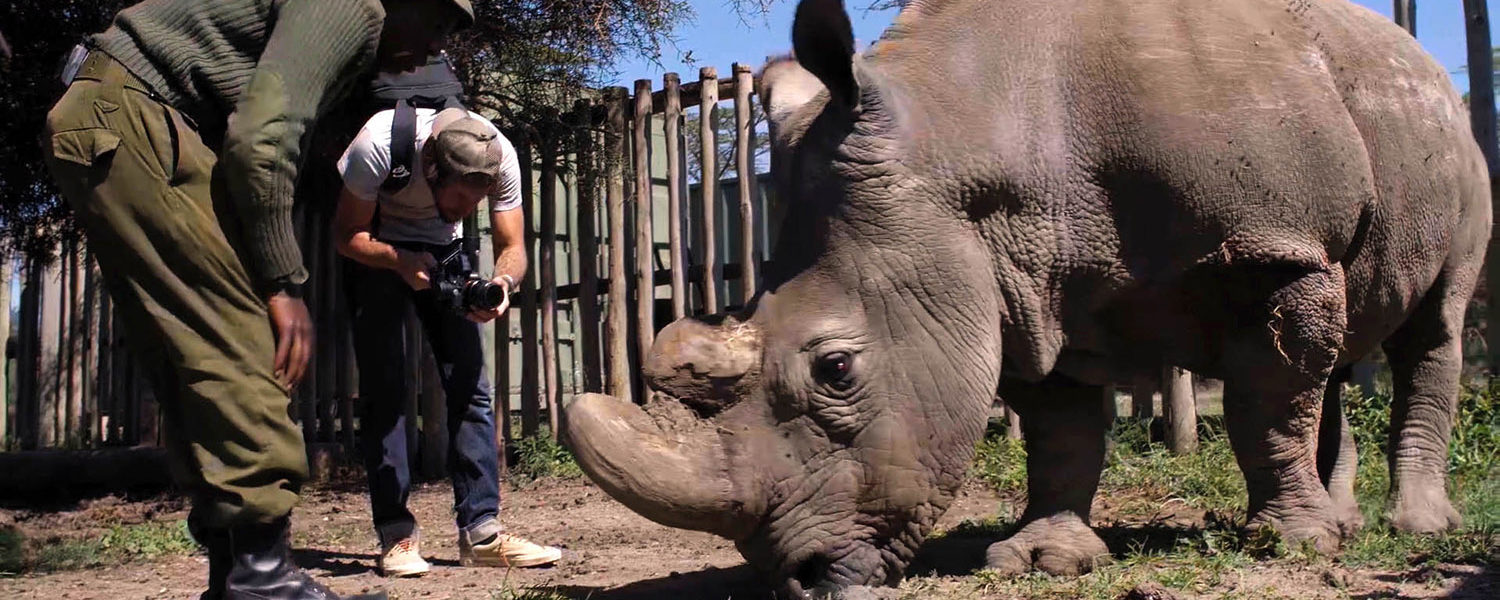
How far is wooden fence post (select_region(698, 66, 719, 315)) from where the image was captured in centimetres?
835

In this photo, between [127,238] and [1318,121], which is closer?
[127,238]

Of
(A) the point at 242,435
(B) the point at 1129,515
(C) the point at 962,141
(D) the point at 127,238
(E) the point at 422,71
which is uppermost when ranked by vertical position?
(E) the point at 422,71

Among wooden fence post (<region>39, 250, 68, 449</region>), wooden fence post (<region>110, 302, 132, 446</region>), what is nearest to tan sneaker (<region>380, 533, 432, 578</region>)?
wooden fence post (<region>110, 302, 132, 446</region>)

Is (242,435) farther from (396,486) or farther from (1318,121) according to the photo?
(1318,121)

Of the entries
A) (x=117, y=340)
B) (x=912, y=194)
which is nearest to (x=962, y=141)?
(x=912, y=194)

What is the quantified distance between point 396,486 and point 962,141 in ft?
7.64

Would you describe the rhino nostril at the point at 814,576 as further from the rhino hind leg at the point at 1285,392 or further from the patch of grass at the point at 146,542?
the patch of grass at the point at 146,542

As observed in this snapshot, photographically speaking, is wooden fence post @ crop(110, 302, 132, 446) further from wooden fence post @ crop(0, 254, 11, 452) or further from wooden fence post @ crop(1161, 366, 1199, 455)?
wooden fence post @ crop(1161, 366, 1199, 455)

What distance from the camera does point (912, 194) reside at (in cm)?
404

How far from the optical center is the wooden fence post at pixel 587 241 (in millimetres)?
8617

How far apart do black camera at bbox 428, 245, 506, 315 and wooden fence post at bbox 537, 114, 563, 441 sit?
368cm

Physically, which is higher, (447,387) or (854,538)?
(447,387)

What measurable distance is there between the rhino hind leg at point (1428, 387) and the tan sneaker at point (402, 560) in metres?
3.64

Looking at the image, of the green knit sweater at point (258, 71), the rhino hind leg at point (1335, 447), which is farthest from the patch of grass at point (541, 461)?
the green knit sweater at point (258, 71)
